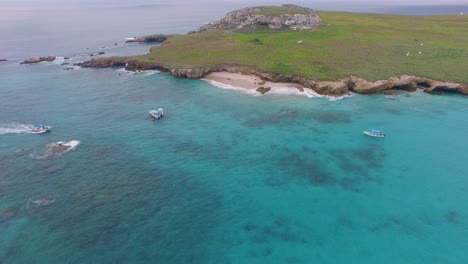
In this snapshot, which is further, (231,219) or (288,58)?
(288,58)

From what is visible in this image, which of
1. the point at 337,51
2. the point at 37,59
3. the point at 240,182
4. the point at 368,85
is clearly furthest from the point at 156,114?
the point at 37,59

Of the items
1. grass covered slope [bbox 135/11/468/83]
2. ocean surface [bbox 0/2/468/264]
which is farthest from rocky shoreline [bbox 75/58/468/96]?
ocean surface [bbox 0/2/468/264]

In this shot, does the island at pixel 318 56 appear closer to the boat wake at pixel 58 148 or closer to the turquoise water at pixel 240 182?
the turquoise water at pixel 240 182

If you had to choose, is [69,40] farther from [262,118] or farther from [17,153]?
[262,118]

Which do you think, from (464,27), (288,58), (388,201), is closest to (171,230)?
(388,201)

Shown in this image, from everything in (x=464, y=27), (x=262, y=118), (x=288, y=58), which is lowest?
(x=262, y=118)

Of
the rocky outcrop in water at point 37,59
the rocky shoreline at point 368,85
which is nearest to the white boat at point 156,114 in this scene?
the rocky shoreline at point 368,85

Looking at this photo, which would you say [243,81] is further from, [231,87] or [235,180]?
[235,180]
